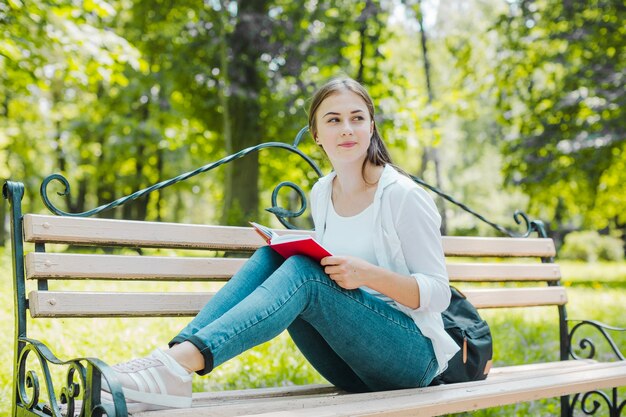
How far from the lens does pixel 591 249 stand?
20.5m

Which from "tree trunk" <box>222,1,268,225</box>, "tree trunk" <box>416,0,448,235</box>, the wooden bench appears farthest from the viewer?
"tree trunk" <box>416,0,448,235</box>

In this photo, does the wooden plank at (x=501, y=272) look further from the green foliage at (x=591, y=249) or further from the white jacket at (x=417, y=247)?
the green foliage at (x=591, y=249)

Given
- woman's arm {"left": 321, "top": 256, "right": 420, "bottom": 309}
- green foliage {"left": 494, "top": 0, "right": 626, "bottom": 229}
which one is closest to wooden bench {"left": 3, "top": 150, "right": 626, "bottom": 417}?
woman's arm {"left": 321, "top": 256, "right": 420, "bottom": 309}

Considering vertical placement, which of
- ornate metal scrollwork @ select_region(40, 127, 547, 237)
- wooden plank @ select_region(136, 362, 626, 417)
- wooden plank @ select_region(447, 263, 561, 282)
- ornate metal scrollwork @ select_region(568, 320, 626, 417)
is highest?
ornate metal scrollwork @ select_region(40, 127, 547, 237)

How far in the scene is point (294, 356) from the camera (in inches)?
172

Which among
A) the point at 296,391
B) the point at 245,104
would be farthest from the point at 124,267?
the point at 245,104

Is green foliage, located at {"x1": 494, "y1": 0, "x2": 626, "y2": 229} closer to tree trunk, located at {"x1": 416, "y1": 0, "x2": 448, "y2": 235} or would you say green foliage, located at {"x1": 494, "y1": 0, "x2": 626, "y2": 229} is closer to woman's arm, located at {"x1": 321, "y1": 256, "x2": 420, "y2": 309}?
tree trunk, located at {"x1": 416, "y1": 0, "x2": 448, "y2": 235}

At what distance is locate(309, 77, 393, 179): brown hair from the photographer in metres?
2.66

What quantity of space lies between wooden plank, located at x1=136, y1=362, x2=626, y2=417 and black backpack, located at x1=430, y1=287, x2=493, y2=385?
0.19 feet

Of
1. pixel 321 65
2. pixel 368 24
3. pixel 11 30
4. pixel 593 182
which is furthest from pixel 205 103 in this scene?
pixel 593 182

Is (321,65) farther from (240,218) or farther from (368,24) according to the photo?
(240,218)

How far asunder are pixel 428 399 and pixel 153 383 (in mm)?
901

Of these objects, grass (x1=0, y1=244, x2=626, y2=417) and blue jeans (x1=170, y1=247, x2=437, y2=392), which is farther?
grass (x1=0, y1=244, x2=626, y2=417)

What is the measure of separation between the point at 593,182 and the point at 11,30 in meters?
10.00
